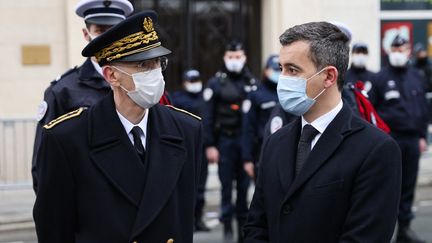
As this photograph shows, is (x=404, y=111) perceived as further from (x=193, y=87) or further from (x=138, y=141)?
(x=138, y=141)

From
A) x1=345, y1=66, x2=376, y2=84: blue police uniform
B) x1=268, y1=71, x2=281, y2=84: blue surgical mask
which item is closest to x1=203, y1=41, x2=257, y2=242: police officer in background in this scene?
x1=268, y1=71, x2=281, y2=84: blue surgical mask

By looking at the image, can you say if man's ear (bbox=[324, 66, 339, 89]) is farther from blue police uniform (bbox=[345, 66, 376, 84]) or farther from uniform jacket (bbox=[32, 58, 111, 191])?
blue police uniform (bbox=[345, 66, 376, 84])

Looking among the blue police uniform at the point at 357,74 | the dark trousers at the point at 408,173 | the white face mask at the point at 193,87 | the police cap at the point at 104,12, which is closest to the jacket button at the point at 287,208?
the police cap at the point at 104,12

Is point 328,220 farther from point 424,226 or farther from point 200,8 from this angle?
point 200,8

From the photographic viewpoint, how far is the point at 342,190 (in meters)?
3.41

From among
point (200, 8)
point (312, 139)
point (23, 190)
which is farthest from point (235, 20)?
point (312, 139)

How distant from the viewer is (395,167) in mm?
3434

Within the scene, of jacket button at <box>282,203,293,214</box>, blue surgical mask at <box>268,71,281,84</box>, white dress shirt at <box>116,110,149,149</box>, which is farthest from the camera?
blue surgical mask at <box>268,71,281,84</box>

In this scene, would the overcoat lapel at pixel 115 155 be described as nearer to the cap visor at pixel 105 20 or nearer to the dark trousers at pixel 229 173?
the cap visor at pixel 105 20

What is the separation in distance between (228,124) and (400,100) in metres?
1.81

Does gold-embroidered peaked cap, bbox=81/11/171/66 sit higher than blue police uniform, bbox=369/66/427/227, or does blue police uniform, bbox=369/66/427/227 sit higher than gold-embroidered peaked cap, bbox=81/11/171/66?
gold-embroidered peaked cap, bbox=81/11/171/66

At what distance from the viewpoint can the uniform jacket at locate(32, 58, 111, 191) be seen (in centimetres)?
500

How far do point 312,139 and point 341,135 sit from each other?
15 cm

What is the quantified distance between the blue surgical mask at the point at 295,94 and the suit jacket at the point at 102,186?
1.68 feet
